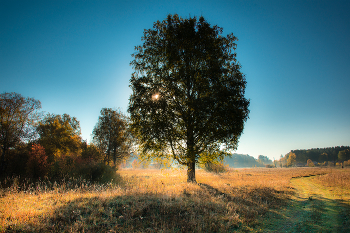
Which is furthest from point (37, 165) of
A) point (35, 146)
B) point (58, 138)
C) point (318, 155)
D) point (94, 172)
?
point (318, 155)

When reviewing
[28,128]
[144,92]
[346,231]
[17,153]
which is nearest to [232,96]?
[144,92]

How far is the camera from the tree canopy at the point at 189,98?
1166 centimetres

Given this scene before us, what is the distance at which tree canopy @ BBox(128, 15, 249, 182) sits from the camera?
11664 millimetres

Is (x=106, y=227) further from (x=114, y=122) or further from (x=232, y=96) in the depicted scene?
(x=114, y=122)

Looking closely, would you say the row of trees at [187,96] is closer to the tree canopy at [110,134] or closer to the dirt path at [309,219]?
the dirt path at [309,219]

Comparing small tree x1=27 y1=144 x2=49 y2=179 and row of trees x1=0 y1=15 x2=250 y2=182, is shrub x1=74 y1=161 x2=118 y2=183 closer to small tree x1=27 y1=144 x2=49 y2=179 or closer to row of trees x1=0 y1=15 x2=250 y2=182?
small tree x1=27 y1=144 x2=49 y2=179

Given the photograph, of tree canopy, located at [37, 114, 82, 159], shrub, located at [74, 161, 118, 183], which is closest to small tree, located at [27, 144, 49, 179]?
shrub, located at [74, 161, 118, 183]

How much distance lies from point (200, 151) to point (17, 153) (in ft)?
63.9

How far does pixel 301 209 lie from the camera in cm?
814

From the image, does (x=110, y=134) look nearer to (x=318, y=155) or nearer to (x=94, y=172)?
(x=94, y=172)

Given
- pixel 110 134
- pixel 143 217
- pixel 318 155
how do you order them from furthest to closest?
pixel 318 155 < pixel 110 134 < pixel 143 217

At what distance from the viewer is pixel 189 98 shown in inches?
503

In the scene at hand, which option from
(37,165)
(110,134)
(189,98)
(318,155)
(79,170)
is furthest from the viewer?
(318,155)

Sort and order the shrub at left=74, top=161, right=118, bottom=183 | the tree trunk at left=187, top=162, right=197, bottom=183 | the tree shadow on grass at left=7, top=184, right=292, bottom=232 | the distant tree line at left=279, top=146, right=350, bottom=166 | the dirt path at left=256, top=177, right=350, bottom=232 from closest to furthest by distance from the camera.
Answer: the tree shadow on grass at left=7, top=184, right=292, bottom=232 → the dirt path at left=256, top=177, right=350, bottom=232 → the tree trunk at left=187, top=162, right=197, bottom=183 → the shrub at left=74, top=161, right=118, bottom=183 → the distant tree line at left=279, top=146, right=350, bottom=166
